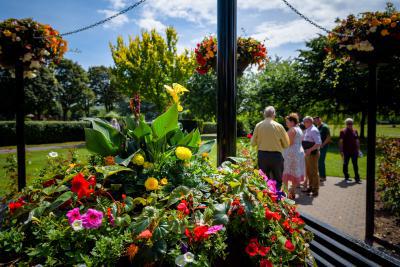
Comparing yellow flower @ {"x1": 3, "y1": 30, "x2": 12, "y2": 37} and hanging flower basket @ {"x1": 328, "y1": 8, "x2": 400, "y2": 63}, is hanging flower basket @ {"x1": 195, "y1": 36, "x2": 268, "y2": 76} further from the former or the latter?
yellow flower @ {"x1": 3, "y1": 30, "x2": 12, "y2": 37}

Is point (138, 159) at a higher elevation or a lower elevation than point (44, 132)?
higher

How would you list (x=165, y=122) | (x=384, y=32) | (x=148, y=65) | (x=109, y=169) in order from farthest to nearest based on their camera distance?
(x=148, y=65) < (x=384, y=32) < (x=165, y=122) < (x=109, y=169)

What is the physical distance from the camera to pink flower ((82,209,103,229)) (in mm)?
1035

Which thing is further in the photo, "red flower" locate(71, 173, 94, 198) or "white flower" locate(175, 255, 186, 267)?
"red flower" locate(71, 173, 94, 198)

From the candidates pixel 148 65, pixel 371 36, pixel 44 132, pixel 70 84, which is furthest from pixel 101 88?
pixel 371 36

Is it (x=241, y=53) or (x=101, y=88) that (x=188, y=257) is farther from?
(x=101, y=88)

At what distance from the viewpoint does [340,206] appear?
16.3 feet

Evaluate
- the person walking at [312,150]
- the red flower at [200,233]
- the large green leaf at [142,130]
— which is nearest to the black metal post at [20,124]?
the large green leaf at [142,130]

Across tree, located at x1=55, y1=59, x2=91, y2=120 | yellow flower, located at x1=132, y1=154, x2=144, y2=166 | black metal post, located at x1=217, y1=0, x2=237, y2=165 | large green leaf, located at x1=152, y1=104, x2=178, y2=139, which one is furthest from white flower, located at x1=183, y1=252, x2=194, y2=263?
tree, located at x1=55, y1=59, x2=91, y2=120

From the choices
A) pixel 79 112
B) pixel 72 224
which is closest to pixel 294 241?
pixel 72 224

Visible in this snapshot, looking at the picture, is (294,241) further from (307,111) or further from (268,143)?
(307,111)

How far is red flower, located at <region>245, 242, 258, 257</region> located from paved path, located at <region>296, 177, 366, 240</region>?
9.02 feet

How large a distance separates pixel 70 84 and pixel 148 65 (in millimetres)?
31432

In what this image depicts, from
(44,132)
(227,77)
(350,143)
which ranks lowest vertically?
(44,132)
